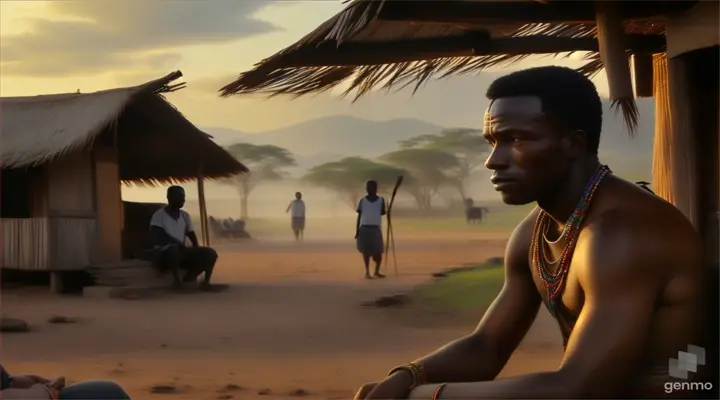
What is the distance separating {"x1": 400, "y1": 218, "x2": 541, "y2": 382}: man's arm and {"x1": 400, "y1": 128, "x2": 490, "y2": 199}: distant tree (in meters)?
44.5

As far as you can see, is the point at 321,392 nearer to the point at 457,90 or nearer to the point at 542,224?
the point at 542,224

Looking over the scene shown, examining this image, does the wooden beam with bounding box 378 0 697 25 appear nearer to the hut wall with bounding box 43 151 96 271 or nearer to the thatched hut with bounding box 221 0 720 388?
the thatched hut with bounding box 221 0 720 388

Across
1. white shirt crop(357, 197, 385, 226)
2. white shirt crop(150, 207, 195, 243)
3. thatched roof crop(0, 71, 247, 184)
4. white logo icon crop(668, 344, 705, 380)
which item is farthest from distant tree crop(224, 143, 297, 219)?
white logo icon crop(668, 344, 705, 380)

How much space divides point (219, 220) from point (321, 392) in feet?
94.0

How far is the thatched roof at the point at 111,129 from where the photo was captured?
11812mm

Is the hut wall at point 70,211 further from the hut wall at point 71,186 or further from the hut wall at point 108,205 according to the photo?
the hut wall at point 108,205

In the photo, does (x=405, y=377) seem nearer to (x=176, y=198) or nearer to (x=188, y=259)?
(x=176, y=198)

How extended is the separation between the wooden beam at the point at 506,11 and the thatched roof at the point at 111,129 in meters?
9.56

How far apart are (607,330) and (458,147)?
46.1 m

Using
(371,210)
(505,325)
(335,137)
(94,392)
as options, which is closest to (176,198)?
(371,210)

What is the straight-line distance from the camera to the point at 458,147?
47.4 meters

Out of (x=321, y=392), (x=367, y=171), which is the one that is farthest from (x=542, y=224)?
(x=367, y=171)

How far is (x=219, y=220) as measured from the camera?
111 feet

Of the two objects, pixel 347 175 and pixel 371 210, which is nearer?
pixel 371 210
